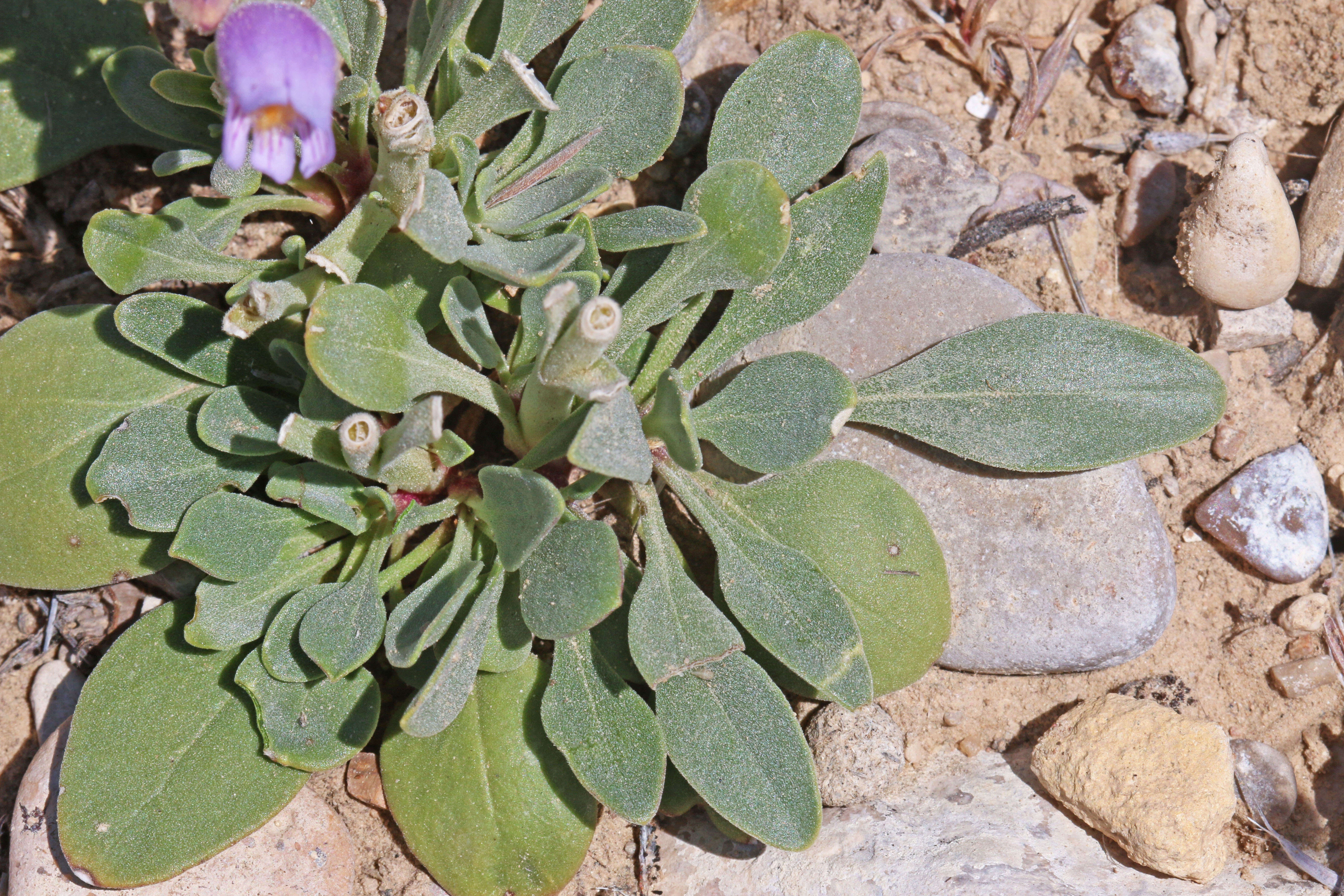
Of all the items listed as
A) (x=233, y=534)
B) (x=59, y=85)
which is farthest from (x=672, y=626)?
(x=59, y=85)

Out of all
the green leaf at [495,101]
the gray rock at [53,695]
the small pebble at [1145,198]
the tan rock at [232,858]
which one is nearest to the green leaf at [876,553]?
the green leaf at [495,101]

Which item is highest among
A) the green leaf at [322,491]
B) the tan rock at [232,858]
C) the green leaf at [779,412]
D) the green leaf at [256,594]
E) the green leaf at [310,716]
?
the green leaf at [779,412]

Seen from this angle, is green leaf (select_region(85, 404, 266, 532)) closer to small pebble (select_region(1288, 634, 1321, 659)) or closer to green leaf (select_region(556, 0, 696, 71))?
green leaf (select_region(556, 0, 696, 71))

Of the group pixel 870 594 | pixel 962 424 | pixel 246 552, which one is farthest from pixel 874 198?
pixel 246 552

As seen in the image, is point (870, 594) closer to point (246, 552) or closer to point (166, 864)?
point (246, 552)

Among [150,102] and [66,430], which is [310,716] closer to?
[66,430]

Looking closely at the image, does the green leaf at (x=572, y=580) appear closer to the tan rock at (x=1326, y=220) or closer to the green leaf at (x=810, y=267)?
the green leaf at (x=810, y=267)

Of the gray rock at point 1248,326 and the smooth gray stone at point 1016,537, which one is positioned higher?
the gray rock at point 1248,326
